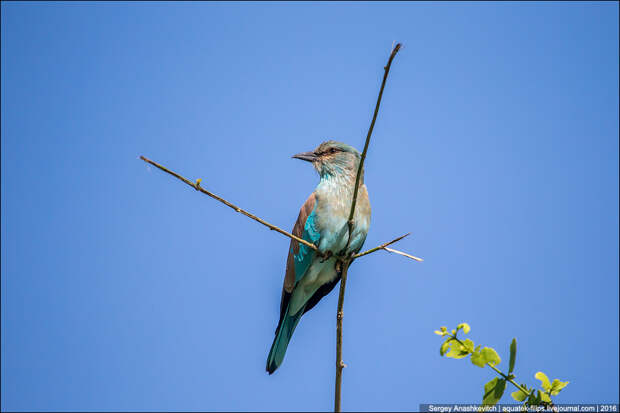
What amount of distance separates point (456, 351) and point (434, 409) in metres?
1.18

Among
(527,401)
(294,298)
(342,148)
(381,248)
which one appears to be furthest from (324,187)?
(527,401)

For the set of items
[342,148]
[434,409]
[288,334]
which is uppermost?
[342,148]

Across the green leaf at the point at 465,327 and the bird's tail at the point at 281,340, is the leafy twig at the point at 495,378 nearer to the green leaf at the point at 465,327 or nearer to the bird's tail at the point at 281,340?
the green leaf at the point at 465,327

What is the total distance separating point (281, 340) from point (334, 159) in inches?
72.1

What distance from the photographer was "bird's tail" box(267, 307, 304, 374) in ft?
15.4

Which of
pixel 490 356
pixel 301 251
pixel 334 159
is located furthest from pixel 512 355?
pixel 334 159

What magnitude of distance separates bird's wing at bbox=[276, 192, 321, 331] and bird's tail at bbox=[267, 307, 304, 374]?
0.33 ft

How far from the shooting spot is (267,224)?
2541 mm

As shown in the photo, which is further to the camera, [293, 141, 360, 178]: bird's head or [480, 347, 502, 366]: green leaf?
[293, 141, 360, 178]: bird's head

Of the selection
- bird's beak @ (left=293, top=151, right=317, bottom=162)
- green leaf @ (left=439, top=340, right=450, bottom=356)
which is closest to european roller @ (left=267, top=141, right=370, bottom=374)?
bird's beak @ (left=293, top=151, right=317, bottom=162)

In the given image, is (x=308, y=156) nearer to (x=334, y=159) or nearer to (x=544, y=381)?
(x=334, y=159)

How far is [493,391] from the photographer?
1.90 meters

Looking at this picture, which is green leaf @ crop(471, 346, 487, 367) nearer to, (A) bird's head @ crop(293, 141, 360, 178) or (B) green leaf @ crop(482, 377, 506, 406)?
(B) green leaf @ crop(482, 377, 506, 406)

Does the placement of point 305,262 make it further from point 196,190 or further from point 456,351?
point 456,351
